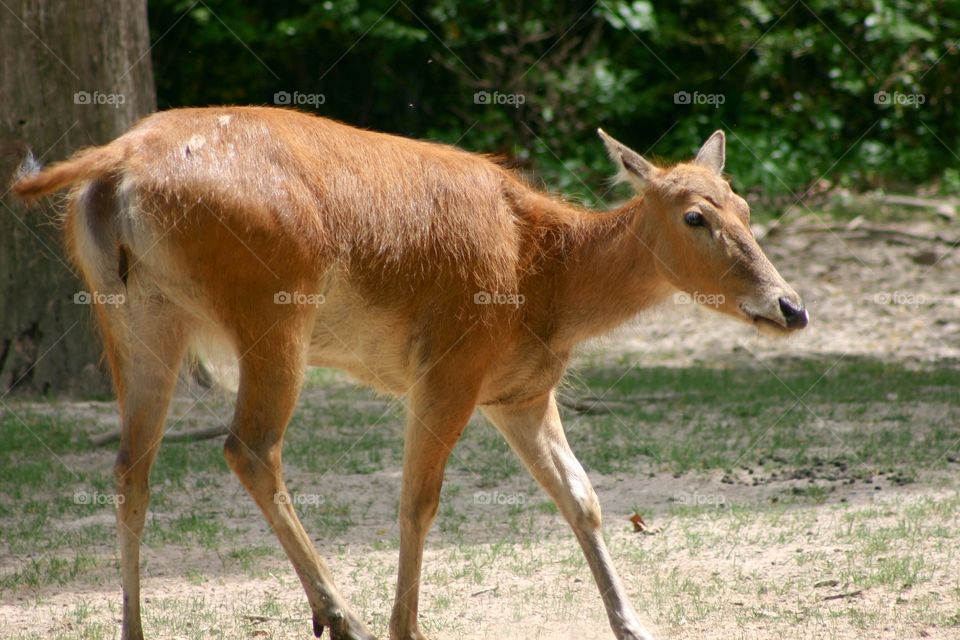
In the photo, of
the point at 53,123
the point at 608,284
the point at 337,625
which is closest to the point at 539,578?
the point at 337,625

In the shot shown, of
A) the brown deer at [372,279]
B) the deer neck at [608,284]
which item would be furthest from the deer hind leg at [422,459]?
the deer neck at [608,284]

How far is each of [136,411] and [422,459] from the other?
124 cm

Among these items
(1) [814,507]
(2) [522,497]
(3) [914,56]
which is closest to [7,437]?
(2) [522,497]

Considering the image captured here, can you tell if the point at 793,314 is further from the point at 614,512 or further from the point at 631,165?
the point at 614,512

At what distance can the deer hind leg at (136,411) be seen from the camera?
17.1 feet

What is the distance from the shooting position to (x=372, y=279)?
5.51m

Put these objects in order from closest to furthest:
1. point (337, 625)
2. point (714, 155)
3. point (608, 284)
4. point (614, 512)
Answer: point (337, 625) < point (608, 284) < point (714, 155) < point (614, 512)

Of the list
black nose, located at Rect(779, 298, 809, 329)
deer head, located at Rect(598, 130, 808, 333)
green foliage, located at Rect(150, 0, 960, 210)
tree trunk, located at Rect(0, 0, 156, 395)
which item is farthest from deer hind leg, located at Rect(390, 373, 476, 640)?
green foliage, located at Rect(150, 0, 960, 210)

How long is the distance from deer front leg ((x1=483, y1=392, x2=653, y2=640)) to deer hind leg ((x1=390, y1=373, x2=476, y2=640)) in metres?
0.44

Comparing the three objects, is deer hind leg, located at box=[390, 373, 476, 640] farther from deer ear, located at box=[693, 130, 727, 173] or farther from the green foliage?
the green foliage

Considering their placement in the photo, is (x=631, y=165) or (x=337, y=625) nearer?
(x=337, y=625)

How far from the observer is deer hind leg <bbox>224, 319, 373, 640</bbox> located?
512 centimetres

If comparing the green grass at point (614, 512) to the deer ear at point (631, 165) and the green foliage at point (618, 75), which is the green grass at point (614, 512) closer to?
the deer ear at point (631, 165)

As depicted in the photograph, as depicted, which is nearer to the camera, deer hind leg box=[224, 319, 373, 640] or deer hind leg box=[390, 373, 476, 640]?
deer hind leg box=[224, 319, 373, 640]
